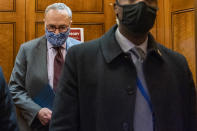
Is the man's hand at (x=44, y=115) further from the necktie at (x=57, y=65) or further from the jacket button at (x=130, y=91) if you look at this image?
the jacket button at (x=130, y=91)

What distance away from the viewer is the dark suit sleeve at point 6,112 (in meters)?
1.71

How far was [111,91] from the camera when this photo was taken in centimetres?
130

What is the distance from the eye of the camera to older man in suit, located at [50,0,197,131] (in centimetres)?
130

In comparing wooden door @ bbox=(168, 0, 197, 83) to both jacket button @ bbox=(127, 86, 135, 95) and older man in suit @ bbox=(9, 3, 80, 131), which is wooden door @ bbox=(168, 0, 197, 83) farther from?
jacket button @ bbox=(127, 86, 135, 95)

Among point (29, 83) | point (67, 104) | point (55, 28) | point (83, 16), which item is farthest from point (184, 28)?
point (67, 104)

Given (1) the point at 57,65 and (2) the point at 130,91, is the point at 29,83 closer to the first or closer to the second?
(1) the point at 57,65

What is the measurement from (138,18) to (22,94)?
1266 mm

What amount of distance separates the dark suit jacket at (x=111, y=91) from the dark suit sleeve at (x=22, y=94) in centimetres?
95

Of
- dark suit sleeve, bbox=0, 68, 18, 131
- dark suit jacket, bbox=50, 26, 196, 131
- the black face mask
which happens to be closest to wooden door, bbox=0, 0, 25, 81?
dark suit sleeve, bbox=0, 68, 18, 131

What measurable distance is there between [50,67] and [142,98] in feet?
4.05

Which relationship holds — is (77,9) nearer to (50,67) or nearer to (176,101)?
(50,67)

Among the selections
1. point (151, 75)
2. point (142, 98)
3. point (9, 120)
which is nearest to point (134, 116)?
point (142, 98)

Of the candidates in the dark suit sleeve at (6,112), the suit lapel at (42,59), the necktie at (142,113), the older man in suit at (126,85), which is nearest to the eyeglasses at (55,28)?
the suit lapel at (42,59)

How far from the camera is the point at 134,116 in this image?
130 centimetres
